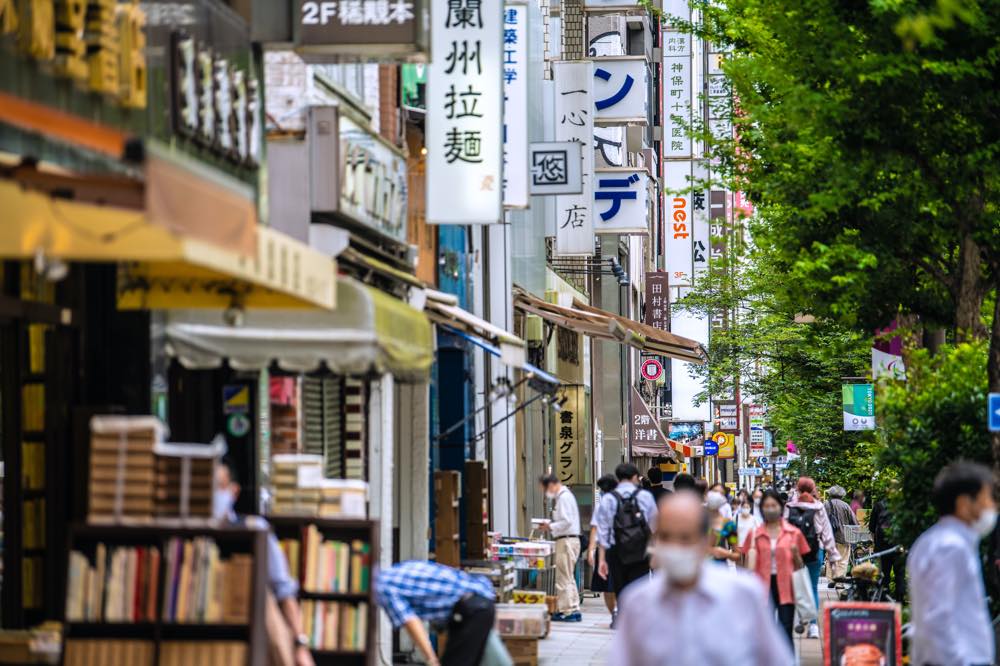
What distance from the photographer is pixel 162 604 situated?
29.5ft

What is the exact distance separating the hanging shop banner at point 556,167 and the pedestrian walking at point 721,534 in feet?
19.1

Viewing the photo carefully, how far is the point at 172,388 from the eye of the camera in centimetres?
1319

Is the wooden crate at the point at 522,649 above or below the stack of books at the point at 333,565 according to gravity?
below

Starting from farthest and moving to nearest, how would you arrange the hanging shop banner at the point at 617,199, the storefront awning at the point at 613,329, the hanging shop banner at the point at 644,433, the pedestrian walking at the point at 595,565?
the hanging shop banner at the point at 644,433 < the hanging shop banner at the point at 617,199 < the storefront awning at the point at 613,329 < the pedestrian walking at the point at 595,565

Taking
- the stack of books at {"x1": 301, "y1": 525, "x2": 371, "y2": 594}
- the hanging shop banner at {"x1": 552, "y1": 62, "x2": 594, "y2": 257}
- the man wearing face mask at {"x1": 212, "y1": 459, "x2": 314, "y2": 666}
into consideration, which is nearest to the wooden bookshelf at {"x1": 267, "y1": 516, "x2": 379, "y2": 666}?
the stack of books at {"x1": 301, "y1": 525, "x2": 371, "y2": 594}

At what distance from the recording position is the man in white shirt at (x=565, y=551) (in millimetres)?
24297

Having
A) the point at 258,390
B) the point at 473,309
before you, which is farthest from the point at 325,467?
the point at 473,309

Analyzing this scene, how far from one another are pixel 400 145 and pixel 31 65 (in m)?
10.9

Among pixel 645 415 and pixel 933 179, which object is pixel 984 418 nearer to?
pixel 933 179

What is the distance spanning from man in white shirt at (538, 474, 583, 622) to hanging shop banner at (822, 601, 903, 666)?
9.33 m

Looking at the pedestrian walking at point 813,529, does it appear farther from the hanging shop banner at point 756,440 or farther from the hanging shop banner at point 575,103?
the hanging shop banner at point 756,440

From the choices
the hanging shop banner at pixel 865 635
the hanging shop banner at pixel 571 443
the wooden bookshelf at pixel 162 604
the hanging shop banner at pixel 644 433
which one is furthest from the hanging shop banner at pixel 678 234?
the wooden bookshelf at pixel 162 604

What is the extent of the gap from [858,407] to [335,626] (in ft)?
76.3

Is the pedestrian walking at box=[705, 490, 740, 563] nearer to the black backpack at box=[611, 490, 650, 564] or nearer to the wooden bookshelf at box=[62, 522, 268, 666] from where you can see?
the black backpack at box=[611, 490, 650, 564]
